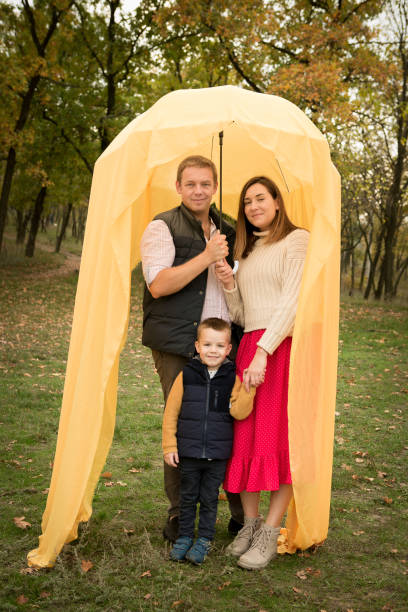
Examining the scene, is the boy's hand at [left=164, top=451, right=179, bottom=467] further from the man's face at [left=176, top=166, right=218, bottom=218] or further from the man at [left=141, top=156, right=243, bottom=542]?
the man's face at [left=176, top=166, right=218, bottom=218]

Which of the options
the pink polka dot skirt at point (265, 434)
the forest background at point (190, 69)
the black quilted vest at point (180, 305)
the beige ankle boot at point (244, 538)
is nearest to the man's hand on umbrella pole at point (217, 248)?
the black quilted vest at point (180, 305)

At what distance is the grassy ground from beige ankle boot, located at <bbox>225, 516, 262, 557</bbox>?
85 mm

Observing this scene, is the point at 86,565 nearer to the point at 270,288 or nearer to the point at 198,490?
the point at 198,490

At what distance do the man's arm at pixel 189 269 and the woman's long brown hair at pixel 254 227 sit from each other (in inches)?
16.4

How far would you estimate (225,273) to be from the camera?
3.40 meters

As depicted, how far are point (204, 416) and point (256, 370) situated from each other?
419 millimetres

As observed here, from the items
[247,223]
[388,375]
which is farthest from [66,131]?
[247,223]

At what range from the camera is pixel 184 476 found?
3344mm

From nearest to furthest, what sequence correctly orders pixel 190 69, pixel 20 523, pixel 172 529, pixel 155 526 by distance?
pixel 172 529 < pixel 20 523 < pixel 155 526 < pixel 190 69

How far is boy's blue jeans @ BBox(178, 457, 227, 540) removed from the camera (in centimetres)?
333

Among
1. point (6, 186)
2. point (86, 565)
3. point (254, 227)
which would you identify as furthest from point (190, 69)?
point (86, 565)

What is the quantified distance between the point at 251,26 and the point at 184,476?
1437 centimetres

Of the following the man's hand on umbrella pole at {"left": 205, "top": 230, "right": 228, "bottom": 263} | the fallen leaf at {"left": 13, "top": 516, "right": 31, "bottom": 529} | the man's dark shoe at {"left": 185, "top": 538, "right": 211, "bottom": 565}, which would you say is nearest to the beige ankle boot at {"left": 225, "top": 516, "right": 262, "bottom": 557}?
the man's dark shoe at {"left": 185, "top": 538, "right": 211, "bottom": 565}

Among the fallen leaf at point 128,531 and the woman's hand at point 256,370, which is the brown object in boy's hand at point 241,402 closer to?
the woman's hand at point 256,370
